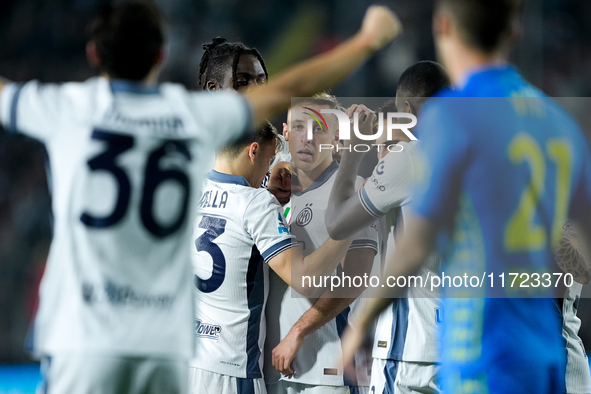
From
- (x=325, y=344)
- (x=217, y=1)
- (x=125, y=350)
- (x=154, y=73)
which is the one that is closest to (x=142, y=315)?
(x=125, y=350)

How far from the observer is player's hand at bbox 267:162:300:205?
4.12 metres

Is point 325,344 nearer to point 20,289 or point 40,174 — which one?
point 20,289

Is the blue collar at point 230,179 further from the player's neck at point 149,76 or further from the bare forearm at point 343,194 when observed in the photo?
the player's neck at point 149,76

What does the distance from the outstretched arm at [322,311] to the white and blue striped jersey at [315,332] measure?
3.3 inches

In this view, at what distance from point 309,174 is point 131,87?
2045mm

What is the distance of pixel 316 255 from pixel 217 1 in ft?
36.9

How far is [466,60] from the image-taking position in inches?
81.3

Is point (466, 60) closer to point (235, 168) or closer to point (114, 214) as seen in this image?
point (114, 214)

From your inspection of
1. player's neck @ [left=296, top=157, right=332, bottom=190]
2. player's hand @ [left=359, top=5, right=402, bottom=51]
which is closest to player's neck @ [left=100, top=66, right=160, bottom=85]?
player's hand @ [left=359, top=5, right=402, bottom=51]

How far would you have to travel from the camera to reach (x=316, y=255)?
3.25 m

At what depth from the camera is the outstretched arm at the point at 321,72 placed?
2.27 m

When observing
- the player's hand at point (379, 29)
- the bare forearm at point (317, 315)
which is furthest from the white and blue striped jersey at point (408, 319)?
the player's hand at point (379, 29)

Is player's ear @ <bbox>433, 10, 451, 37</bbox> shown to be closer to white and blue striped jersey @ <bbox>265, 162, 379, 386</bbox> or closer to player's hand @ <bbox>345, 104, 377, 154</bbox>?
player's hand @ <bbox>345, 104, 377, 154</bbox>

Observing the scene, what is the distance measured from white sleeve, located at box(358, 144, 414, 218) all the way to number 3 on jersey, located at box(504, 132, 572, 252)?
1.05 meters
